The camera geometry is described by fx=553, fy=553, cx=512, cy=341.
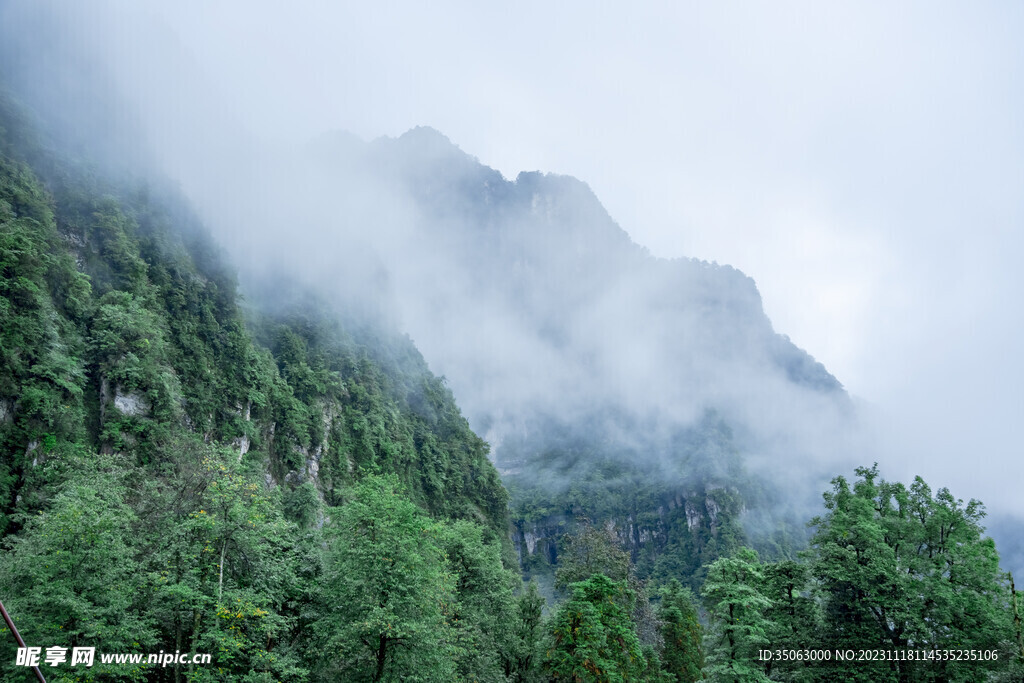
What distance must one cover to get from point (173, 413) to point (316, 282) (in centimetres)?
5631

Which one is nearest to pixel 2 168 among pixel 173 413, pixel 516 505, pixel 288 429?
pixel 173 413

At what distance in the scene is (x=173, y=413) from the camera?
41562mm

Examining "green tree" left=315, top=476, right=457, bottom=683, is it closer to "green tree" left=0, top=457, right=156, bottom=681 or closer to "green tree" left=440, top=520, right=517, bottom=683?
"green tree" left=0, top=457, right=156, bottom=681

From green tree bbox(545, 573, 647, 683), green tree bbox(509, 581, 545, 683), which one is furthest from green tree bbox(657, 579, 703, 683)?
green tree bbox(545, 573, 647, 683)

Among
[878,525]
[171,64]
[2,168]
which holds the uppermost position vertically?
[171,64]

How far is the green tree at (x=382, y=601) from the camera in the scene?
71.7ft

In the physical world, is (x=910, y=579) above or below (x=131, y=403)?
below

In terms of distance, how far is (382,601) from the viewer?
22.3 metres

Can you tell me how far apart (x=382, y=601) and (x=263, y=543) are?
17.2 ft

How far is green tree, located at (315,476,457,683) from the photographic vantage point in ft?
71.7

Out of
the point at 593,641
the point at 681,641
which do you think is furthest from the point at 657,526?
the point at 593,641

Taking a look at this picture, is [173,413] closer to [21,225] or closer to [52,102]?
[21,225]

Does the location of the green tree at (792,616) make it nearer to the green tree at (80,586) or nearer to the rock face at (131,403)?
the green tree at (80,586)

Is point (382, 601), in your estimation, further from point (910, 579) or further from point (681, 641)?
point (681, 641)
